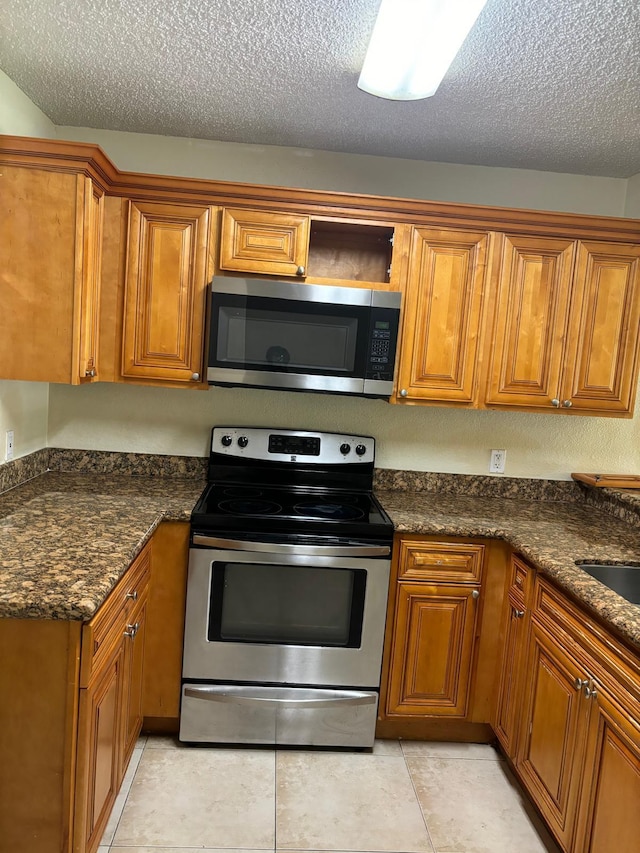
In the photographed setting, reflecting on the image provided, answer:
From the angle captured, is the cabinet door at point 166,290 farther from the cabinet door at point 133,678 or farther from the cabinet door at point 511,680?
the cabinet door at point 511,680

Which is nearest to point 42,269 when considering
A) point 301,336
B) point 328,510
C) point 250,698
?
point 301,336

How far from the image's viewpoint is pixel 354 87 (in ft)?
7.14

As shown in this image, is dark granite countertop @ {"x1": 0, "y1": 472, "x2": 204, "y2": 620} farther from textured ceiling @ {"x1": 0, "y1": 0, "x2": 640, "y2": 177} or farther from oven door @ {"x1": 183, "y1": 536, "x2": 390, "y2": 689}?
textured ceiling @ {"x1": 0, "y1": 0, "x2": 640, "y2": 177}

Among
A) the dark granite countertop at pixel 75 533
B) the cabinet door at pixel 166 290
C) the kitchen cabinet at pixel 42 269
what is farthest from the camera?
the cabinet door at pixel 166 290

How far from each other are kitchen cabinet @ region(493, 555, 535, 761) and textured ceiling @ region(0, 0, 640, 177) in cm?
163

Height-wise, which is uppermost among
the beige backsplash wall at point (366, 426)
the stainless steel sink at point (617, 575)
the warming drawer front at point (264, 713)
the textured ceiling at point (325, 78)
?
the textured ceiling at point (325, 78)

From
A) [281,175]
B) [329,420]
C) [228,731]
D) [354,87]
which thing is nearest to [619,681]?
[228,731]

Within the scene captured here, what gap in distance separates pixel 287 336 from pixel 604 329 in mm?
1308

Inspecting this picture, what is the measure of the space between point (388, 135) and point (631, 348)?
52.4 inches

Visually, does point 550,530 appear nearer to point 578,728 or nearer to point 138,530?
point 578,728

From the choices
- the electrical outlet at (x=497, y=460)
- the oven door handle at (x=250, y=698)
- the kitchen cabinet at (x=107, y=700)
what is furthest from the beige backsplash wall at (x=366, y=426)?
the oven door handle at (x=250, y=698)

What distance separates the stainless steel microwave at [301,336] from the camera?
2.45 meters

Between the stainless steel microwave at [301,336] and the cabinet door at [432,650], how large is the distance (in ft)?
2.76

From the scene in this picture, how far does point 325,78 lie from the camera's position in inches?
83.7
